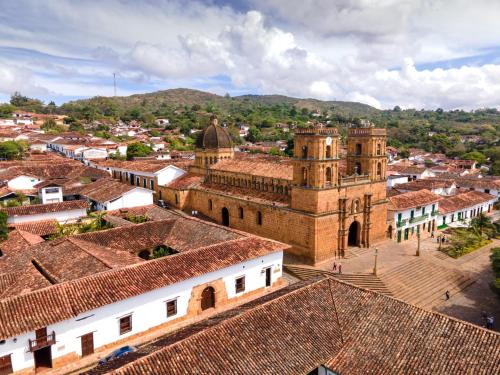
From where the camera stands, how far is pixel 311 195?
27703 mm

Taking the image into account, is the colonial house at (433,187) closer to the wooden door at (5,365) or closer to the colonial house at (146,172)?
the colonial house at (146,172)

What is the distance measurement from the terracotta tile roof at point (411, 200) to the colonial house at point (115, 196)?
23.5 m

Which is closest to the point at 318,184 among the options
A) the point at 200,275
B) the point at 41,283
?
the point at 200,275

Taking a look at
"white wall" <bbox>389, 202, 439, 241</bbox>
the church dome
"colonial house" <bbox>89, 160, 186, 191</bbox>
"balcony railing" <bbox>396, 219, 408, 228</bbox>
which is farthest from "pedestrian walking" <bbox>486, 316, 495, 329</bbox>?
"colonial house" <bbox>89, 160, 186, 191</bbox>

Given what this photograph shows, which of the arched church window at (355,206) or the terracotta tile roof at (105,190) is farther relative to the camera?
the terracotta tile roof at (105,190)

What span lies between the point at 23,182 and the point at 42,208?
1202 cm

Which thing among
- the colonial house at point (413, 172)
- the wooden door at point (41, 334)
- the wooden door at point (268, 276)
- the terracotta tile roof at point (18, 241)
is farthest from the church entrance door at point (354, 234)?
the colonial house at point (413, 172)

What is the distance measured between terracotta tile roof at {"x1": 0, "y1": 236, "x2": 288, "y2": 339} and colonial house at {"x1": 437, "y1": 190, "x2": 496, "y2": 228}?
2717cm

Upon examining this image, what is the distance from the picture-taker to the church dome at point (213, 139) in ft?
138

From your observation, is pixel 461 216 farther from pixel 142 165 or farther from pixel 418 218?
pixel 142 165

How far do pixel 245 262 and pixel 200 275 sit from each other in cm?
339

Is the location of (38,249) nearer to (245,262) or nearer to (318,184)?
(245,262)

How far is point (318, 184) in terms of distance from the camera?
89.8ft

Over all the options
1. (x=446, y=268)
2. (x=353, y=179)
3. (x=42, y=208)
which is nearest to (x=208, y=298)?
(x=353, y=179)
